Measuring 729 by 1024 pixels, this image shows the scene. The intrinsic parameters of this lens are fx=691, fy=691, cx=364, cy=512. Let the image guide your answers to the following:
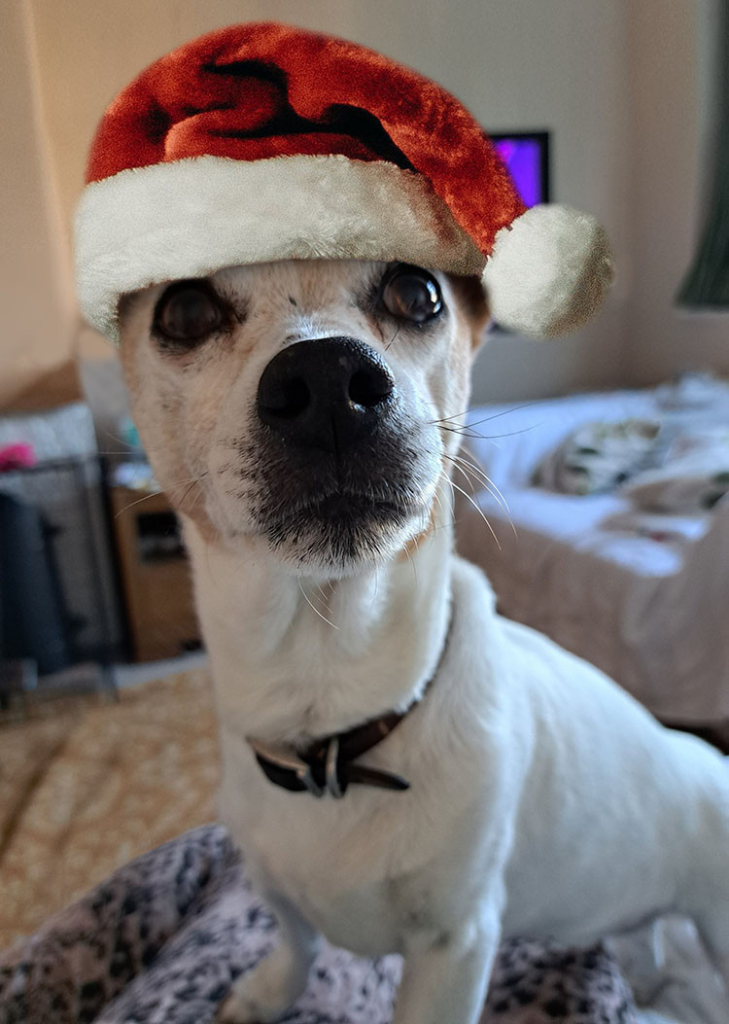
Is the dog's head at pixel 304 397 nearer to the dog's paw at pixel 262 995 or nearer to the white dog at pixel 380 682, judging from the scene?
the white dog at pixel 380 682

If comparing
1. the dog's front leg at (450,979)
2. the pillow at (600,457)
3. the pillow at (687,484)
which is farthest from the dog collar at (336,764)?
the pillow at (687,484)

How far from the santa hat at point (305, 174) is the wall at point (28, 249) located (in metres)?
0.06

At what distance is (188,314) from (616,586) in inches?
40.9

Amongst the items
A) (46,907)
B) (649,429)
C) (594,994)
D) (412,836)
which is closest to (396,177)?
(412,836)

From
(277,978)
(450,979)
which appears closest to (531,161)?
(450,979)

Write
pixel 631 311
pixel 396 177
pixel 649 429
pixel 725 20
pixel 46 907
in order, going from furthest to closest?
pixel 649 429 → pixel 46 907 → pixel 631 311 → pixel 725 20 → pixel 396 177

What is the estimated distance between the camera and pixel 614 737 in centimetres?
75

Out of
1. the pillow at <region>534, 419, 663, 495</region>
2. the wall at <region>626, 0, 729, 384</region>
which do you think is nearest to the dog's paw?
the wall at <region>626, 0, 729, 384</region>

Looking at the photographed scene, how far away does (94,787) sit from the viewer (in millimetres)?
939

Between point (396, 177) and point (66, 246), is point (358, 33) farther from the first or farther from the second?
point (66, 246)

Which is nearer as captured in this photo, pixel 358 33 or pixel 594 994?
pixel 358 33

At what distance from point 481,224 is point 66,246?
11.1 inches

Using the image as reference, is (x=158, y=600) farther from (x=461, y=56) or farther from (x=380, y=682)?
(x=461, y=56)

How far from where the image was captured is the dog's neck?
0.63 meters
